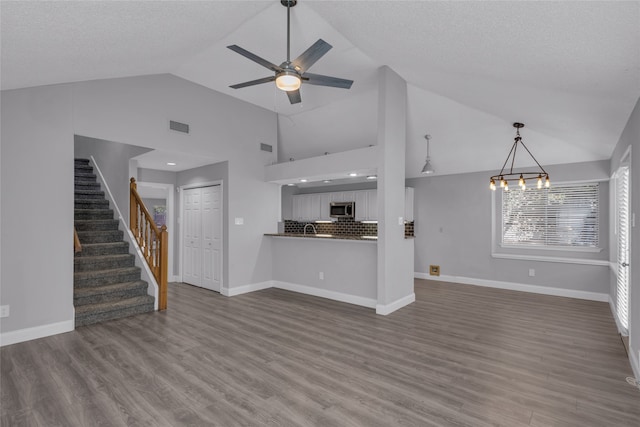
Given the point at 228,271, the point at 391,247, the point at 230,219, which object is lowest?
the point at 228,271

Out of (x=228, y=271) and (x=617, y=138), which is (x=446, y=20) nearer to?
(x=617, y=138)

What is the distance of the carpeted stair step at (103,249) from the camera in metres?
4.84

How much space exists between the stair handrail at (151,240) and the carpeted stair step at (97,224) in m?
0.38

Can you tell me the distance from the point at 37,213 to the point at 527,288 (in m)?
7.50

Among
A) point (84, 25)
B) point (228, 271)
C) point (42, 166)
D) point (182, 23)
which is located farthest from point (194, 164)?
point (84, 25)

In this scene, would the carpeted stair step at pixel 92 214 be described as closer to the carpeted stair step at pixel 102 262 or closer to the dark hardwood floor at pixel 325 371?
the carpeted stair step at pixel 102 262

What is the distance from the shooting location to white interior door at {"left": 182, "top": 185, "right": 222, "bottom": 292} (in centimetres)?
596

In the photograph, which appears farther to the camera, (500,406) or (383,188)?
(383,188)

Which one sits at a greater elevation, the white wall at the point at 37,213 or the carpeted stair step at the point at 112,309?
the white wall at the point at 37,213

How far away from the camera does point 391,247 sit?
4684 millimetres

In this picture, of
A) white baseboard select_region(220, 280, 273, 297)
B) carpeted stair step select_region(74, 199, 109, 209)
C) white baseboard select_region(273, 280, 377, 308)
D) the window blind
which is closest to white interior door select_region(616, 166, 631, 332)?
the window blind

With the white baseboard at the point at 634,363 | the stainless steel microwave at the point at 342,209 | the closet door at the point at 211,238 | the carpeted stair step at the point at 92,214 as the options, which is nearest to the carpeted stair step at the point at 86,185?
the carpeted stair step at the point at 92,214

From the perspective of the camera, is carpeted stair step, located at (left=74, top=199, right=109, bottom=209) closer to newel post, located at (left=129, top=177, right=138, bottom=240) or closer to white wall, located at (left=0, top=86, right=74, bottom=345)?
newel post, located at (left=129, top=177, right=138, bottom=240)

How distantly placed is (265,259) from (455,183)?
426 centimetres
